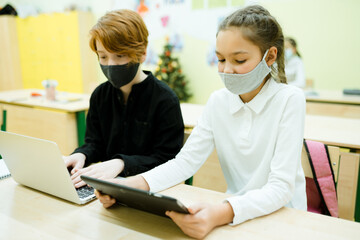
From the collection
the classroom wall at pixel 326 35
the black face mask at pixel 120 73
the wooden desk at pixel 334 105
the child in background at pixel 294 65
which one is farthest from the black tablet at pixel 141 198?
the child in background at pixel 294 65

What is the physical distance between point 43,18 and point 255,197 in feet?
21.1

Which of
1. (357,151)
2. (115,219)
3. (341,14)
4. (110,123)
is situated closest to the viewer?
(115,219)

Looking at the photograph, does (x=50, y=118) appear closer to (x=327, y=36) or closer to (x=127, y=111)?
(x=127, y=111)

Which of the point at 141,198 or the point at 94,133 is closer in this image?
the point at 141,198

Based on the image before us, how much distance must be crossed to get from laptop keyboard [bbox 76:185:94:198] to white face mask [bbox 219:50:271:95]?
561mm

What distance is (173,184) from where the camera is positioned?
1.02m

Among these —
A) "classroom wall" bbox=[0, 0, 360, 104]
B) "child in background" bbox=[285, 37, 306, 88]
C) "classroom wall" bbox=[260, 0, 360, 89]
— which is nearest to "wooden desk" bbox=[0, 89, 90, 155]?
"classroom wall" bbox=[0, 0, 360, 104]

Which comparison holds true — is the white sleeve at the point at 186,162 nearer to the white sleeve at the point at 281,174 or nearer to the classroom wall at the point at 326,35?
the white sleeve at the point at 281,174

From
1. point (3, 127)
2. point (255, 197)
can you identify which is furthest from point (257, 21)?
point (3, 127)

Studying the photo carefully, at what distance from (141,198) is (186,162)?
40 centimetres

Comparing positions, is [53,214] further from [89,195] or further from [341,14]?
[341,14]

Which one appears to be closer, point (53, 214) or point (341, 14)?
point (53, 214)

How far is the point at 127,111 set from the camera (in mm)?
1287

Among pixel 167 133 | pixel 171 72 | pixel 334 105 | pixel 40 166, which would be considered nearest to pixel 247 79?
pixel 167 133
